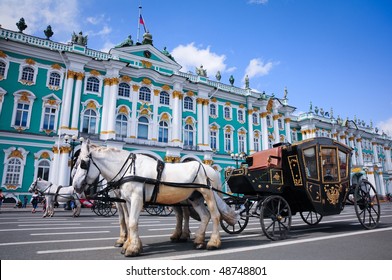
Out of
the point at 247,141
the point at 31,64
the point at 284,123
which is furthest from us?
the point at 284,123

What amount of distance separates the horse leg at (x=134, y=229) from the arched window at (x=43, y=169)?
20082mm

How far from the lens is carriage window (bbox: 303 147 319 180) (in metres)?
7.18

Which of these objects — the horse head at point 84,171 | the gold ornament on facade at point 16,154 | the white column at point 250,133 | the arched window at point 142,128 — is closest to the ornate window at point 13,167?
the gold ornament on facade at point 16,154

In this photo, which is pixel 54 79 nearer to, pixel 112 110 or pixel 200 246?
pixel 112 110

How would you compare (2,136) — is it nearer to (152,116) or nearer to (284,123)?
(152,116)

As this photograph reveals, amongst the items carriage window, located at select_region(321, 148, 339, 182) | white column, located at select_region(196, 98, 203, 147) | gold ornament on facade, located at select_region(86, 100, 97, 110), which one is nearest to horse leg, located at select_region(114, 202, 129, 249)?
carriage window, located at select_region(321, 148, 339, 182)

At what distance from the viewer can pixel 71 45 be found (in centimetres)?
2397

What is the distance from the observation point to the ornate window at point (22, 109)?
21.0m

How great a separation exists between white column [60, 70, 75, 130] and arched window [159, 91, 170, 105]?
28.6 ft

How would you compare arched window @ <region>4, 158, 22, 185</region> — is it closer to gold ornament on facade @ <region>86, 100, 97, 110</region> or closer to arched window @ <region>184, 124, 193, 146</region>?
gold ornament on facade @ <region>86, 100, 97, 110</region>

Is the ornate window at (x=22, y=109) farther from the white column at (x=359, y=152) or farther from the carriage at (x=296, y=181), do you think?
the white column at (x=359, y=152)

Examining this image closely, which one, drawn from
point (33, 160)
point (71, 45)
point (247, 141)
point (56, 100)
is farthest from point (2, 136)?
point (247, 141)

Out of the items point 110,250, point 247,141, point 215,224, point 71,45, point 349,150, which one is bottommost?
point 110,250

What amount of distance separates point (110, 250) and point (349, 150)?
24.9 feet
